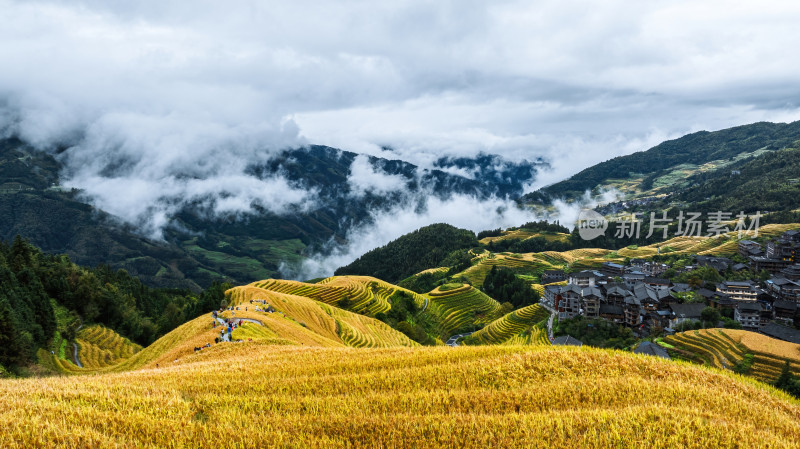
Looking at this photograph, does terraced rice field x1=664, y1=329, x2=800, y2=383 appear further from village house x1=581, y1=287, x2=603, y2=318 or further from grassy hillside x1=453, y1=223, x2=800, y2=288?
grassy hillside x1=453, y1=223, x2=800, y2=288

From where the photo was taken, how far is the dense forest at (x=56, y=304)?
33781 millimetres

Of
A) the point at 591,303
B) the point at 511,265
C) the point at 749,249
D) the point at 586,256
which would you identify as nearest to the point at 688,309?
the point at 591,303

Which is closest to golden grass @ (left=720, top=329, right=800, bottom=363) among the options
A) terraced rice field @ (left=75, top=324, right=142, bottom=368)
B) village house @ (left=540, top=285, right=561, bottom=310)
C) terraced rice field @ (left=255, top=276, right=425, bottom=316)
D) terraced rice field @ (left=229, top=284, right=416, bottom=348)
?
village house @ (left=540, top=285, right=561, bottom=310)

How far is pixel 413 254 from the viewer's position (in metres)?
186

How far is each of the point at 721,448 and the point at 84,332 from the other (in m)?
68.5

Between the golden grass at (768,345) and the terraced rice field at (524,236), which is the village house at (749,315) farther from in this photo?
the terraced rice field at (524,236)

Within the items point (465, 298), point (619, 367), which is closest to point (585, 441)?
point (619, 367)

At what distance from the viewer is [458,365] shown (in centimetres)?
1000

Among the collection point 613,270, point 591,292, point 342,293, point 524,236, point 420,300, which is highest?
point 524,236

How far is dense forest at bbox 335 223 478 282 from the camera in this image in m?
177

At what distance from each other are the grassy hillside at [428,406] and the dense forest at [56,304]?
113 ft

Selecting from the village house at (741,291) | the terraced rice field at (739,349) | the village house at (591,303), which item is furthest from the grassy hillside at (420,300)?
the village house at (741,291)

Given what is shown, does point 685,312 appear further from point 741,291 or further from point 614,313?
point 741,291

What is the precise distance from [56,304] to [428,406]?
230 ft
